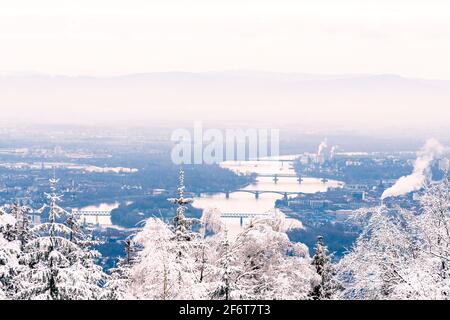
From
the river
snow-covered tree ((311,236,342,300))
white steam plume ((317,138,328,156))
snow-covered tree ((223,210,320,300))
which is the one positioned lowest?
the river

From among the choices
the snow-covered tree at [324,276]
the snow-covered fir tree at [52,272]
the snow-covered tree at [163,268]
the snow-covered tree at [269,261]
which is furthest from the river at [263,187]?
the snow-covered fir tree at [52,272]

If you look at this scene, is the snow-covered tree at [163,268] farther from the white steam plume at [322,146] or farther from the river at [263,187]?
the white steam plume at [322,146]

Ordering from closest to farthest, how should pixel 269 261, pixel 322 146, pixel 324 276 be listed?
pixel 269 261 < pixel 324 276 < pixel 322 146

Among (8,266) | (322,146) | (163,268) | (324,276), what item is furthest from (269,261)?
(322,146)

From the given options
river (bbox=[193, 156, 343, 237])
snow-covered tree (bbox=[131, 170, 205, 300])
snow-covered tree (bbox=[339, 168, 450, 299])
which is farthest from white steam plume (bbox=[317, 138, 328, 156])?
snow-covered tree (bbox=[131, 170, 205, 300])

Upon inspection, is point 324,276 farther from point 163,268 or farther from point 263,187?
point 263,187

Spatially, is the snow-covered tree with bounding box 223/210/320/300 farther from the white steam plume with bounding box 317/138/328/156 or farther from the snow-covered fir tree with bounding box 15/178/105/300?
the white steam plume with bounding box 317/138/328/156

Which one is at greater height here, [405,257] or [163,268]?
[163,268]

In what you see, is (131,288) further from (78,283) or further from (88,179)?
(88,179)
